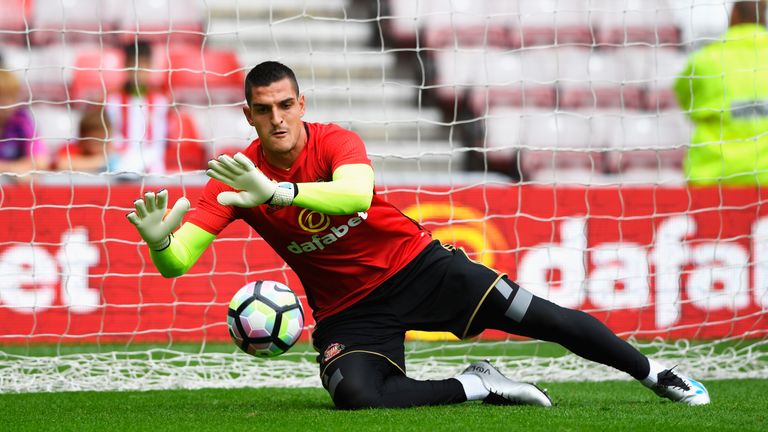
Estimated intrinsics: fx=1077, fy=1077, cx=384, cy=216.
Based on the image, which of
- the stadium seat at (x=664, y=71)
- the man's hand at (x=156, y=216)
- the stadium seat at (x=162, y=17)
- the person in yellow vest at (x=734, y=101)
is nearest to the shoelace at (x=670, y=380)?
the man's hand at (x=156, y=216)

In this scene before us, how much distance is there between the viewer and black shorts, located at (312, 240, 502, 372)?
15.4 feet

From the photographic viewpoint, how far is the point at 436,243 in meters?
4.88

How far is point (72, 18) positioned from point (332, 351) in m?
7.57

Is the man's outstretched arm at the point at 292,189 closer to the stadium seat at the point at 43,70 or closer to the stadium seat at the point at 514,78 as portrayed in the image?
the stadium seat at the point at 514,78

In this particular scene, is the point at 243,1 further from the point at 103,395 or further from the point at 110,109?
the point at 103,395

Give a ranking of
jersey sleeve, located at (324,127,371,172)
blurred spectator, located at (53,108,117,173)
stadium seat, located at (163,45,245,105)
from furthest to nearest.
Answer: stadium seat, located at (163,45,245,105), blurred spectator, located at (53,108,117,173), jersey sleeve, located at (324,127,371,172)

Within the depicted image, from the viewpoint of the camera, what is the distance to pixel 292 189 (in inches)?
159

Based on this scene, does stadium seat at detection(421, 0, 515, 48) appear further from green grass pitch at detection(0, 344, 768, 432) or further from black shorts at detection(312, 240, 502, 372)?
black shorts at detection(312, 240, 502, 372)

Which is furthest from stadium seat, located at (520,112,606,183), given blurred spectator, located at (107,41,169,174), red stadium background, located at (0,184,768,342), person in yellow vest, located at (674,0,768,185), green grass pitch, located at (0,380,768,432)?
green grass pitch, located at (0,380,768,432)

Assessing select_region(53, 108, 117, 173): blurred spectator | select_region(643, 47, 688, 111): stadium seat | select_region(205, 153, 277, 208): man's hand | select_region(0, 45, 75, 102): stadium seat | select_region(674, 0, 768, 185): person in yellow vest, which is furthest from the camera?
select_region(643, 47, 688, 111): stadium seat

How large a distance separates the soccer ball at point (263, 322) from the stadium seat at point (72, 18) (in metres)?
6.88

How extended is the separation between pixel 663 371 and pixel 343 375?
1.40 metres

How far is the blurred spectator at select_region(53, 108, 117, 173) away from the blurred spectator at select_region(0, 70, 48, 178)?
23 cm

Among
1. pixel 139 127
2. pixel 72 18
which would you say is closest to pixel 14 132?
pixel 139 127
